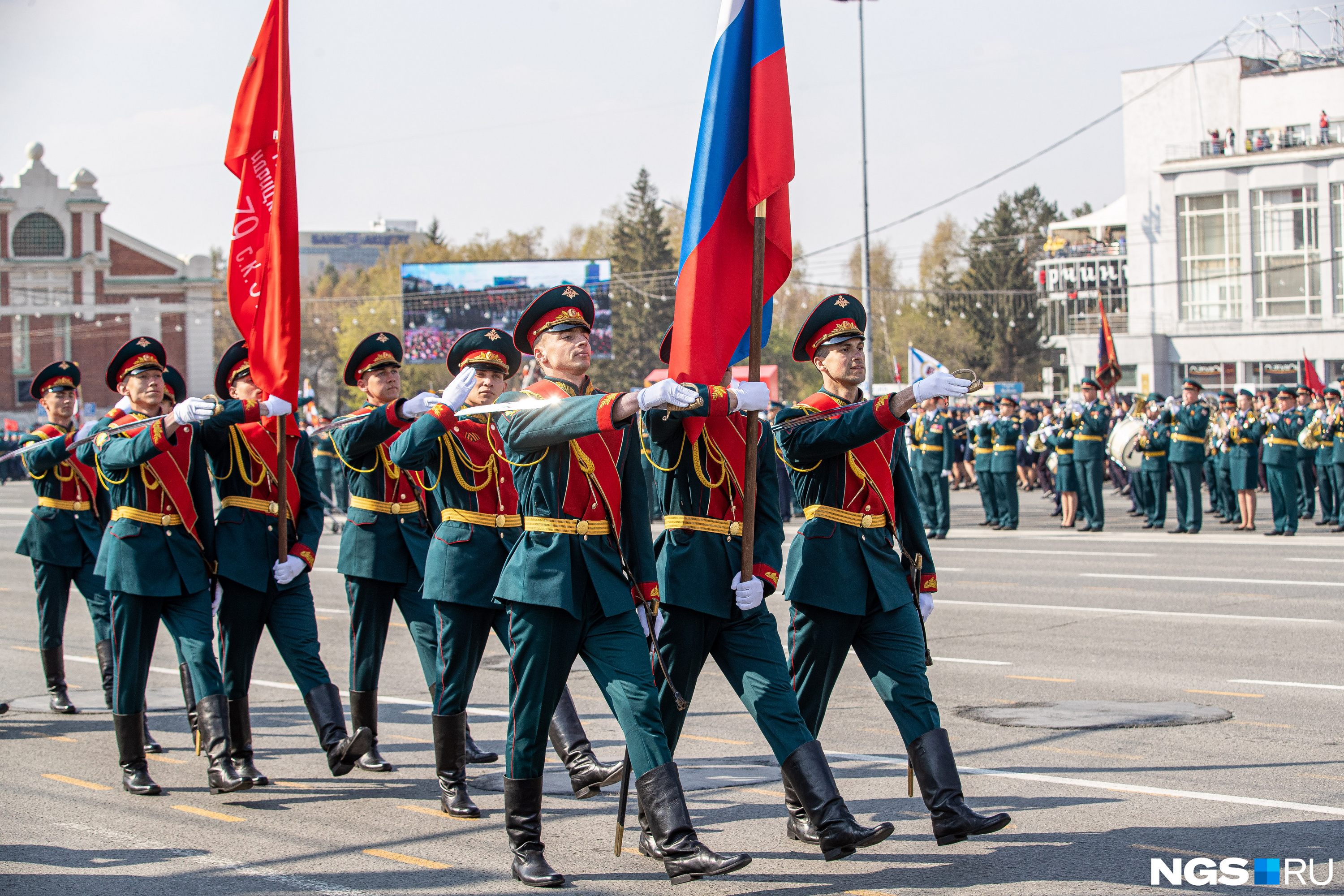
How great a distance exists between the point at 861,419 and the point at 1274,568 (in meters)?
11.2

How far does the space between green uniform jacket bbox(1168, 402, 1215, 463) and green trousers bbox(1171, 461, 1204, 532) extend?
0.08m

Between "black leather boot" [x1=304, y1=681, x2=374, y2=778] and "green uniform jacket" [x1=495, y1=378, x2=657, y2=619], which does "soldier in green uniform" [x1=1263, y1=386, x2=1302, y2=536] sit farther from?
"green uniform jacket" [x1=495, y1=378, x2=657, y2=619]

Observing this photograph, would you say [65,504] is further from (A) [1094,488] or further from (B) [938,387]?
(A) [1094,488]

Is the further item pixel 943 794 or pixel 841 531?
pixel 841 531

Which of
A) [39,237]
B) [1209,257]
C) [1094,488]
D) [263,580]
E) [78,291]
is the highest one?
[39,237]

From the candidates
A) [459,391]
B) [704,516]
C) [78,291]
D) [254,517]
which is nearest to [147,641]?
[254,517]

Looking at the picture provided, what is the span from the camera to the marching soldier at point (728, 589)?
17.2ft

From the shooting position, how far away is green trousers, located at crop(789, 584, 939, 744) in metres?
5.55

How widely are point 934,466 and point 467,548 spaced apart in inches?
582

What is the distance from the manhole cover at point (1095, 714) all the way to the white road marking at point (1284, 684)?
79cm

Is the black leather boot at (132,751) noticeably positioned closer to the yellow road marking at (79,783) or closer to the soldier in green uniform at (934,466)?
the yellow road marking at (79,783)

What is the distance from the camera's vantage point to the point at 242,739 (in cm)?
694

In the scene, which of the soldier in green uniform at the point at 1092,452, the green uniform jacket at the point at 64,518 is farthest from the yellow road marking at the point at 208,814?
the soldier in green uniform at the point at 1092,452

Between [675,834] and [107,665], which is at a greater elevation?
[107,665]
